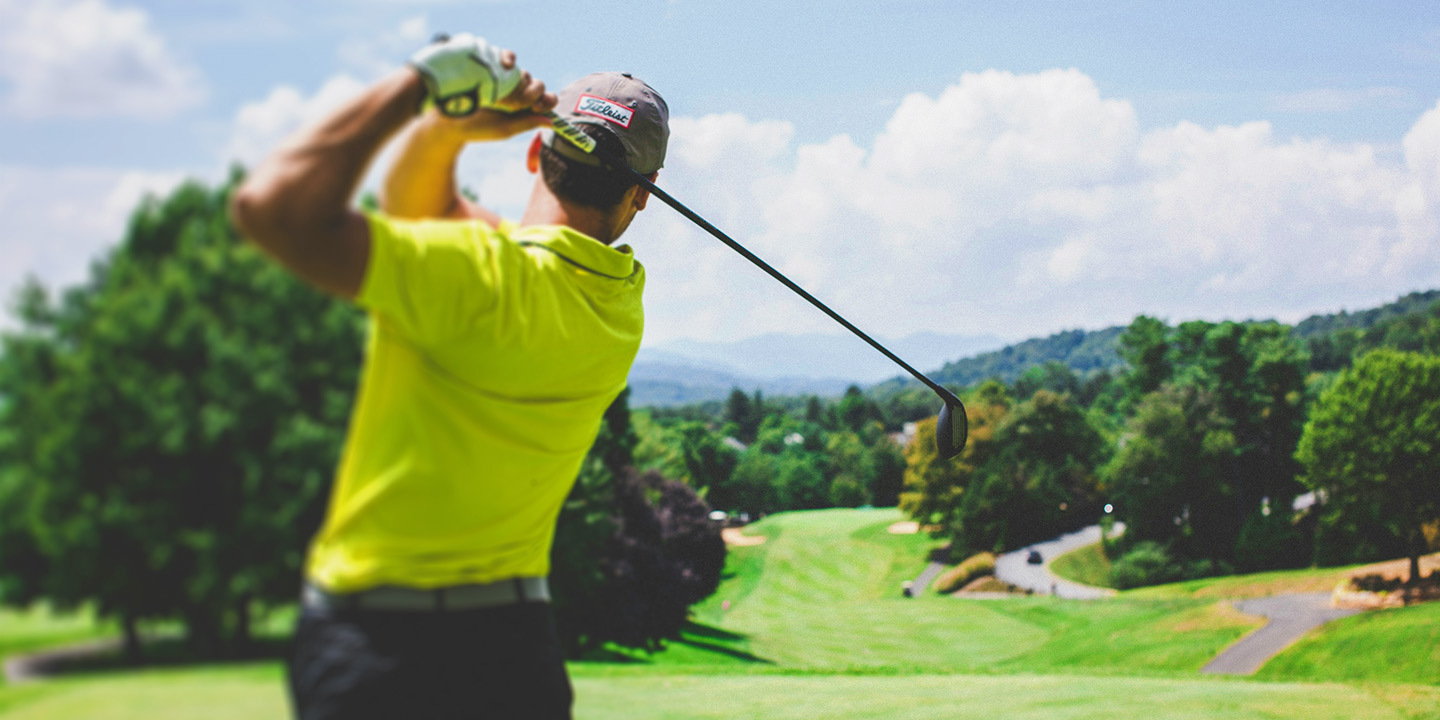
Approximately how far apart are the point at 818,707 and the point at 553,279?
919 cm

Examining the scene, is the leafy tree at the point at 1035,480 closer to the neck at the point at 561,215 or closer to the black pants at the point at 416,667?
the neck at the point at 561,215

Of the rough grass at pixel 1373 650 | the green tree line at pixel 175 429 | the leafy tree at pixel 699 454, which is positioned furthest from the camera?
the leafy tree at pixel 699 454

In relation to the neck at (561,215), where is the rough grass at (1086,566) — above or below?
below

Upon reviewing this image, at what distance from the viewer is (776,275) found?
7.91 ft

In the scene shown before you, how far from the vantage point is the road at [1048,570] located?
46.5m

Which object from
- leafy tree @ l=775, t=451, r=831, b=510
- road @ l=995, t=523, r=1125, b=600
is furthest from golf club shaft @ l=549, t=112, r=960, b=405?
leafy tree @ l=775, t=451, r=831, b=510

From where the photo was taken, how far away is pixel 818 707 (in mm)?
10023

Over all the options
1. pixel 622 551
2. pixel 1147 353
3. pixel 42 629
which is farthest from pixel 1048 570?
pixel 42 629

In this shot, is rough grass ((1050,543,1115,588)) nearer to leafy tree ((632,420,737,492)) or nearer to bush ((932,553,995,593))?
bush ((932,553,995,593))

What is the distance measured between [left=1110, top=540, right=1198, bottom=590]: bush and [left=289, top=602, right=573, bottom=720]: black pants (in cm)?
5055

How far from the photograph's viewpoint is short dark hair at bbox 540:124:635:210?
199 centimetres

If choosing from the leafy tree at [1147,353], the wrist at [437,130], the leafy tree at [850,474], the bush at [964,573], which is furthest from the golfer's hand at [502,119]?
the leafy tree at [850,474]

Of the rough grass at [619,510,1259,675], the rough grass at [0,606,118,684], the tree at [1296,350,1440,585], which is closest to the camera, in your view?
the rough grass at [0,606,118,684]

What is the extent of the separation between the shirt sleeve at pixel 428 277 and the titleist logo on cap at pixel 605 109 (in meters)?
0.60
